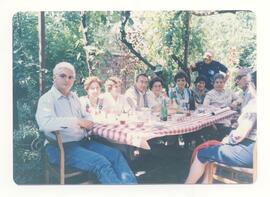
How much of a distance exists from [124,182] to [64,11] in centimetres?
120

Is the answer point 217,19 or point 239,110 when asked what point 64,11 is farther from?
point 239,110

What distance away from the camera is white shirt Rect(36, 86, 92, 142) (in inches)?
123

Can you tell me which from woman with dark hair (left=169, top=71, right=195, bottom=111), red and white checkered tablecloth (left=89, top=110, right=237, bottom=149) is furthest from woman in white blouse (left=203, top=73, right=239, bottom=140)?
red and white checkered tablecloth (left=89, top=110, right=237, bottom=149)

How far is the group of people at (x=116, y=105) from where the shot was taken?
10.3 ft

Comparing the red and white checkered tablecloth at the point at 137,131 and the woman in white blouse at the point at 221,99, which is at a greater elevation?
the woman in white blouse at the point at 221,99

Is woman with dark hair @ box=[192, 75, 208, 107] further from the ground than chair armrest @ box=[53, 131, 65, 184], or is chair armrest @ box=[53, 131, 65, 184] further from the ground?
woman with dark hair @ box=[192, 75, 208, 107]

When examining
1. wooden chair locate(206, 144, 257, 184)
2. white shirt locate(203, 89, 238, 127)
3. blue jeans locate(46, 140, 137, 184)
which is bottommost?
wooden chair locate(206, 144, 257, 184)

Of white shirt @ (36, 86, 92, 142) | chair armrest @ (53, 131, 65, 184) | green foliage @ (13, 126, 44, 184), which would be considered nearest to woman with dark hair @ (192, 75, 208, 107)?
white shirt @ (36, 86, 92, 142)

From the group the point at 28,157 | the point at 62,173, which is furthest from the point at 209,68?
the point at 28,157

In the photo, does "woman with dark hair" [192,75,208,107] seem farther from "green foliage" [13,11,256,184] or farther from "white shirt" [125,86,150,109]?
"white shirt" [125,86,150,109]

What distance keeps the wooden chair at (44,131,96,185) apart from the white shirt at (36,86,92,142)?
0.17ft

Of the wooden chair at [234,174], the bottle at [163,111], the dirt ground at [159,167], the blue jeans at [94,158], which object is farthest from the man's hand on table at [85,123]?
the wooden chair at [234,174]

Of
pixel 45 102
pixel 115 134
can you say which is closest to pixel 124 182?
pixel 115 134

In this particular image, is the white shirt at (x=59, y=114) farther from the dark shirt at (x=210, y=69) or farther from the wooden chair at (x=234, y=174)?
the wooden chair at (x=234, y=174)
